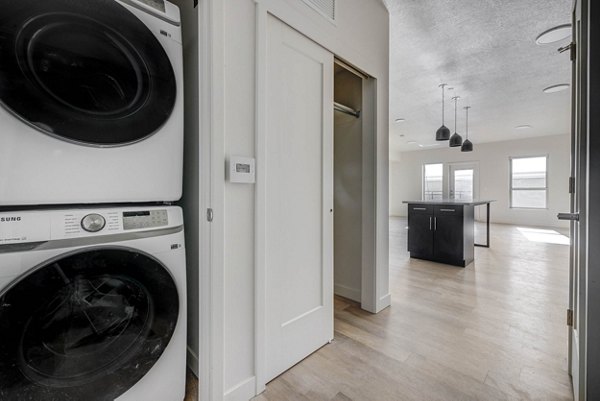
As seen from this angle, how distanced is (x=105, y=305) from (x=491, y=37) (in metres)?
3.84

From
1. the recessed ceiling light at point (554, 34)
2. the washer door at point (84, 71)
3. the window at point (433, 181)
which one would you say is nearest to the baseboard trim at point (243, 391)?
the washer door at point (84, 71)

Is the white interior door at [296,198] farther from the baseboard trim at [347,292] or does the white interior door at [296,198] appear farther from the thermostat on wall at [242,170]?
the baseboard trim at [347,292]

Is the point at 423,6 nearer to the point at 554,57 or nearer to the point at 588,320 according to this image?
the point at 554,57

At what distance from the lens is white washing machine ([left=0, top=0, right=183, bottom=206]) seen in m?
0.84

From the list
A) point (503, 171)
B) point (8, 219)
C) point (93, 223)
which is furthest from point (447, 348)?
point (503, 171)

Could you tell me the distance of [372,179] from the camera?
90.7 inches

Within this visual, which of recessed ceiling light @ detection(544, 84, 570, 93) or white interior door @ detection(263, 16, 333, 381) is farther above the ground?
recessed ceiling light @ detection(544, 84, 570, 93)

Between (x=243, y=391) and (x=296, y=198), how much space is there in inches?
41.6

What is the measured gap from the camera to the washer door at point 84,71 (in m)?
0.83

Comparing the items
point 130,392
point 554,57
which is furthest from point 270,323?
point 554,57

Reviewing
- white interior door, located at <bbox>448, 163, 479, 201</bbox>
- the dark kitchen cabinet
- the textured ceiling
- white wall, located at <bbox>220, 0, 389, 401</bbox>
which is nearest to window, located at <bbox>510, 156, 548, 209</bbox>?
white interior door, located at <bbox>448, 163, 479, 201</bbox>

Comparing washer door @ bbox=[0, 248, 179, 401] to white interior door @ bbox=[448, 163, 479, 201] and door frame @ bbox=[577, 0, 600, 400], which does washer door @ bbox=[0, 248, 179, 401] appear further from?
white interior door @ bbox=[448, 163, 479, 201]

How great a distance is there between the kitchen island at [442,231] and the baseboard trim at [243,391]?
337cm

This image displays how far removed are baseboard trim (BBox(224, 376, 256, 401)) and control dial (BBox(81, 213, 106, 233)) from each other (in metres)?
0.96
